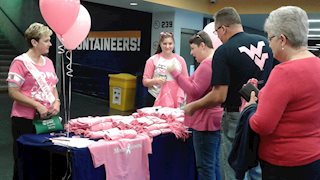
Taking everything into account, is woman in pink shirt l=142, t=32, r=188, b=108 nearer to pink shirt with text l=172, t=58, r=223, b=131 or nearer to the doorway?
pink shirt with text l=172, t=58, r=223, b=131

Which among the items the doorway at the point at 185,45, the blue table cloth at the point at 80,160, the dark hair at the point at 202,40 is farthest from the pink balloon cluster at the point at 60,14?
the doorway at the point at 185,45

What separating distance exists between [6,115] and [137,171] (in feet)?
15.6

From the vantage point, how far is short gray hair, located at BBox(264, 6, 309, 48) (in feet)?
5.36

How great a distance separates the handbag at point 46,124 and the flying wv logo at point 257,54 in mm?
1389

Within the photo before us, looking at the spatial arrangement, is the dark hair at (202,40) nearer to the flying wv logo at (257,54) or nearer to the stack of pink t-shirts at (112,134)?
the flying wv logo at (257,54)

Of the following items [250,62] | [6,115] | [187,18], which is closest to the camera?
[250,62]

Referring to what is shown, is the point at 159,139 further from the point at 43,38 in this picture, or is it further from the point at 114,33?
the point at 114,33

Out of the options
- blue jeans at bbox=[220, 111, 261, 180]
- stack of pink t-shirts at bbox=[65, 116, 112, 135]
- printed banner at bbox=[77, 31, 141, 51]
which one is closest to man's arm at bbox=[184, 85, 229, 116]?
blue jeans at bbox=[220, 111, 261, 180]

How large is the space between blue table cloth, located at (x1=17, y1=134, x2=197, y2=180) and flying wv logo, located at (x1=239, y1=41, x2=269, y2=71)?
929 mm

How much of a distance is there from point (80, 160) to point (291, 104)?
1.29 m

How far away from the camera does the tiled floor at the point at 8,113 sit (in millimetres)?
3928

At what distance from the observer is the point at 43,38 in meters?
2.72

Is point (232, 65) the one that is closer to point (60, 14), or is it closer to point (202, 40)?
point (202, 40)

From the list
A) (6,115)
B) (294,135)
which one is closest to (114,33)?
(6,115)
